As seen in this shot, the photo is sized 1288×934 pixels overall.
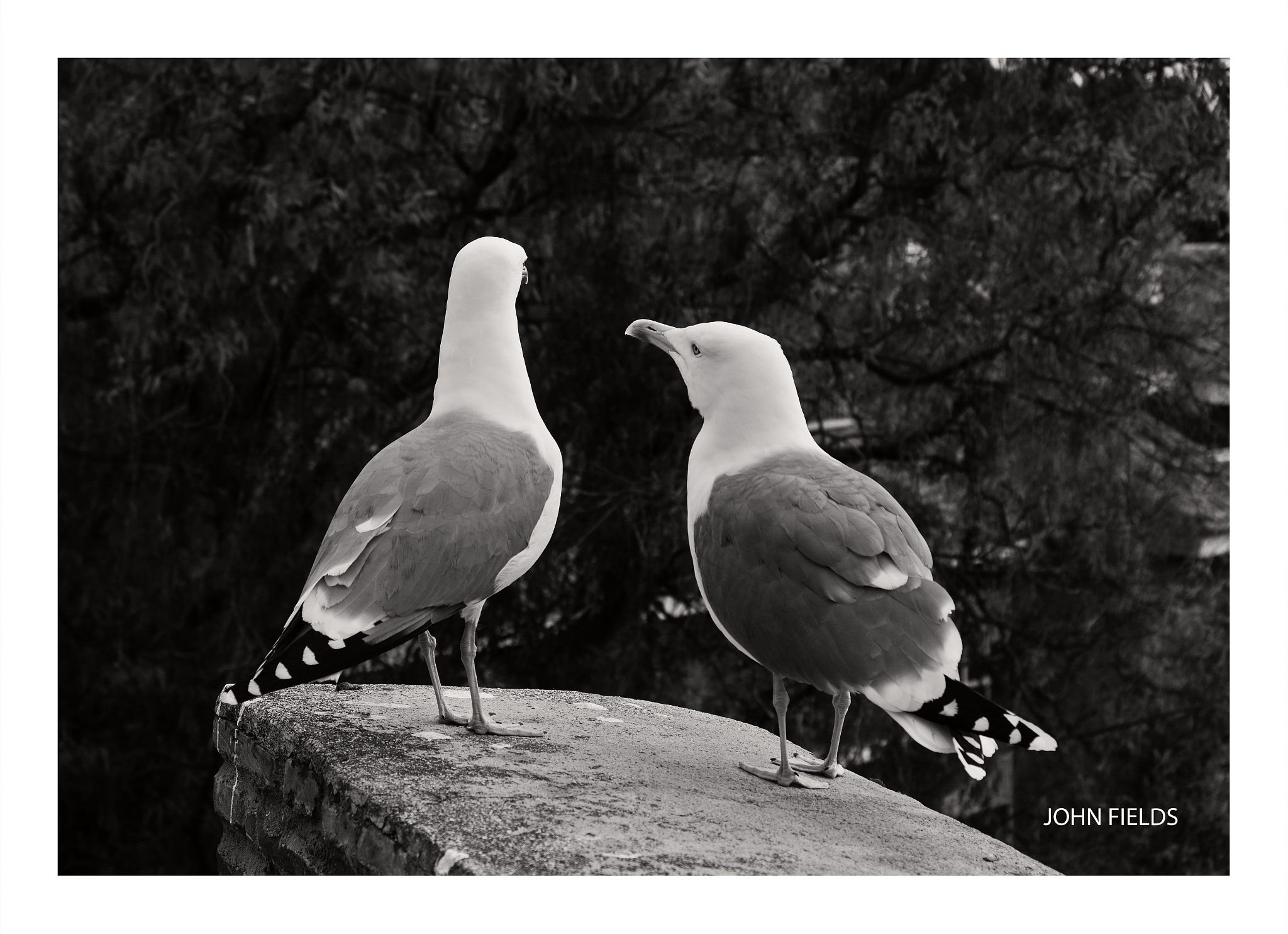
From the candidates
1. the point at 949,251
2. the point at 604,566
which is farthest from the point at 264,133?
the point at 949,251

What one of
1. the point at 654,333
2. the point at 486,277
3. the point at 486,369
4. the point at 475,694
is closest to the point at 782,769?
the point at 475,694

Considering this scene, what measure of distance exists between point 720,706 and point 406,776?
107 inches

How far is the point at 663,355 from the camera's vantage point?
16.7 feet

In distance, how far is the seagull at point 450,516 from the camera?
8.27ft

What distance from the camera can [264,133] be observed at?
195 inches

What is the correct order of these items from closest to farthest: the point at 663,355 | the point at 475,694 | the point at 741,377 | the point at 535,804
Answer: the point at 535,804 → the point at 741,377 → the point at 475,694 → the point at 663,355

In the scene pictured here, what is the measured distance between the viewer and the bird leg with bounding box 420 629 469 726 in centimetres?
299

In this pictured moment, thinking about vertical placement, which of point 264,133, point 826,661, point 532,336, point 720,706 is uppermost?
point 264,133

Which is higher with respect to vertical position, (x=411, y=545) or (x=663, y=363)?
(x=663, y=363)

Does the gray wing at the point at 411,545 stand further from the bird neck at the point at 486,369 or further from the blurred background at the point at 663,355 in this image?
the blurred background at the point at 663,355

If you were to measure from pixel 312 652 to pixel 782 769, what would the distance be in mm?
1045

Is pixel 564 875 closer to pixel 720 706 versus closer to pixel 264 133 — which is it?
pixel 720 706

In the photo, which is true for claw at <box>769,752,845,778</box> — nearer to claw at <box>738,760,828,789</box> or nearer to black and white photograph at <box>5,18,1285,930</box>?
claw at <box>738,760,828,789</box>

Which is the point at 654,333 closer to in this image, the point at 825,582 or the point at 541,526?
the point at 541,526
